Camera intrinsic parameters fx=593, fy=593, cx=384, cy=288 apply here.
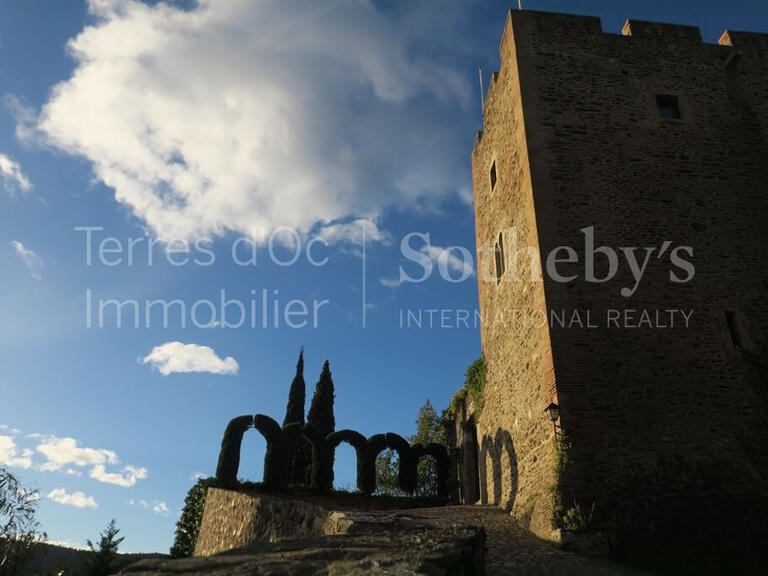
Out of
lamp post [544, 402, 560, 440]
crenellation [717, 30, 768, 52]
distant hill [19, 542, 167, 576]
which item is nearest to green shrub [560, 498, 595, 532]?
lamp post [544, 402, 560, 440]

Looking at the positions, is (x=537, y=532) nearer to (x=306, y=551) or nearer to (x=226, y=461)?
(x=306, y=551)

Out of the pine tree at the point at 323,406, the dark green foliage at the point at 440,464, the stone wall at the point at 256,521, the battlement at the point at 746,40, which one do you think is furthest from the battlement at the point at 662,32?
the pine tree at the point at 323,406

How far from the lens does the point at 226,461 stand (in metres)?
16.2

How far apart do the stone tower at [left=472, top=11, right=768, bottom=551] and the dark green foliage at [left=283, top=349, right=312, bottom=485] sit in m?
9.39

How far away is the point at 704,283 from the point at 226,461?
1247 centimetres

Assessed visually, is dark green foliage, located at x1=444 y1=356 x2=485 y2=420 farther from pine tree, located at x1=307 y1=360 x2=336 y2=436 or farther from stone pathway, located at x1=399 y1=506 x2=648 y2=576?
pine tree, located at x1=307 y1=360 x2=336 y2=436

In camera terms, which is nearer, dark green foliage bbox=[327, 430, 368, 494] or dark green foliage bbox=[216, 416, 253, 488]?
dark green foliage bbox=[216, 416, 253, 488]

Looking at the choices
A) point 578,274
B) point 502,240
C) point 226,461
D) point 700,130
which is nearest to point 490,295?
point 502,240

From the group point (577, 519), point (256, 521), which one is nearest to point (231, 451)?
point (256, 521)

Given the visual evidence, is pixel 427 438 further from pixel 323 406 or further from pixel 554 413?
pixel 554 413

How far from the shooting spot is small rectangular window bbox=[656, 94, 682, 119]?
43.6ft

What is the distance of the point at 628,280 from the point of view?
11.0 m

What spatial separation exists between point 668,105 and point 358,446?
1207 cm

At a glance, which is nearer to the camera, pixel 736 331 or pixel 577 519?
pixel 577 519
